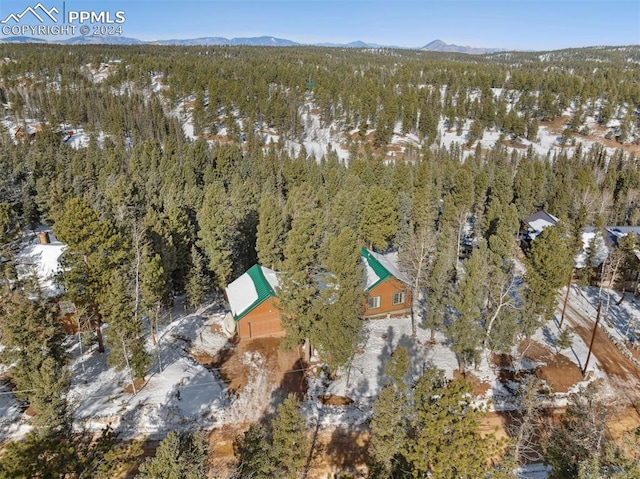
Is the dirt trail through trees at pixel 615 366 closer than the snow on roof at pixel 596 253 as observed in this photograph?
Yes

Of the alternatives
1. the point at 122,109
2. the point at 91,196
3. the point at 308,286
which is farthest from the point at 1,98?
the point at 308,286

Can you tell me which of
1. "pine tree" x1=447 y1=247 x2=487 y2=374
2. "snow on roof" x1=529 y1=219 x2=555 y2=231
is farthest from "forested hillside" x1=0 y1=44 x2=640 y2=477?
"snow on roof" x1=529 y1=219 x2=555 y2=231

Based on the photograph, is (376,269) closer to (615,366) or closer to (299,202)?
(299,202)

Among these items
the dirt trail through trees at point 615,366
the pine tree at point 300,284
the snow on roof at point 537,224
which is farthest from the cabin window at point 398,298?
the snow on roof at point 537,224

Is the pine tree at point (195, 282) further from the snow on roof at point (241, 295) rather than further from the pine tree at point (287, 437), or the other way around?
the pine tree at point (287, 437)

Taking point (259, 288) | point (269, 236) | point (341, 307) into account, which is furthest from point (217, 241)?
point (341, 307)

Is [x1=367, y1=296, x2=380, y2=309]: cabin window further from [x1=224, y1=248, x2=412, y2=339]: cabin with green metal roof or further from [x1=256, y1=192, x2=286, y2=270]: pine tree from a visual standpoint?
[x1=256, y1=192, x2=286, y2=270]: pine tree

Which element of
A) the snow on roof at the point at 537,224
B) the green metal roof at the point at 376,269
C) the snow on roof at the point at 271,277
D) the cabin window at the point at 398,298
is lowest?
the snow on roof at the point at 537,224
